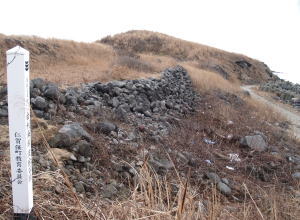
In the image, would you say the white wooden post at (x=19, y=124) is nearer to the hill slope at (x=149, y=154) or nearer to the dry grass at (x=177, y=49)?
the hill slope at (x=149, y=154)

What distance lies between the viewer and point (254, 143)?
927 centimetres

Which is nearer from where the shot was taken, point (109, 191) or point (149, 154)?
point (109, 191)

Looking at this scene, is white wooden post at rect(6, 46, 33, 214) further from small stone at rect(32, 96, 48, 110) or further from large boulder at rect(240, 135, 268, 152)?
large boulder at rect(240, 135, 268, 152)

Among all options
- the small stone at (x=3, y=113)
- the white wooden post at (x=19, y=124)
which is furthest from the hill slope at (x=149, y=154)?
the white wooden post at (x=19, y=124)

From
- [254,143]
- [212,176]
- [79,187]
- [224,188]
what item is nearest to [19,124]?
[79,187]

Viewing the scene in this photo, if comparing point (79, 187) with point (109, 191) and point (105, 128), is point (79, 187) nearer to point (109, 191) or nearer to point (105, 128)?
point (109, 191)

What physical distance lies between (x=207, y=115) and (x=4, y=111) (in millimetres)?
7109

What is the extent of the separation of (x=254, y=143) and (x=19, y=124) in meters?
7.73

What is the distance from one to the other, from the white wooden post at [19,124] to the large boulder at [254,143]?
745cm

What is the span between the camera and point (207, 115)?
37.2 ft

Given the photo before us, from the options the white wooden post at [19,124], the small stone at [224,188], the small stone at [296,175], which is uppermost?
the white wooden post at [19,124]

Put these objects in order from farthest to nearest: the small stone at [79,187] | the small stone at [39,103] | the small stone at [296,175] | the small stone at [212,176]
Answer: the small stone at [296,175], the small stone at [212,176], the small stone at [39,103], the small stone at [79,187]

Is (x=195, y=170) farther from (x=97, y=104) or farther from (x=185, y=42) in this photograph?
(x=185, y=42)

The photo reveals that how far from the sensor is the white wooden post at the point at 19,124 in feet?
7.07
